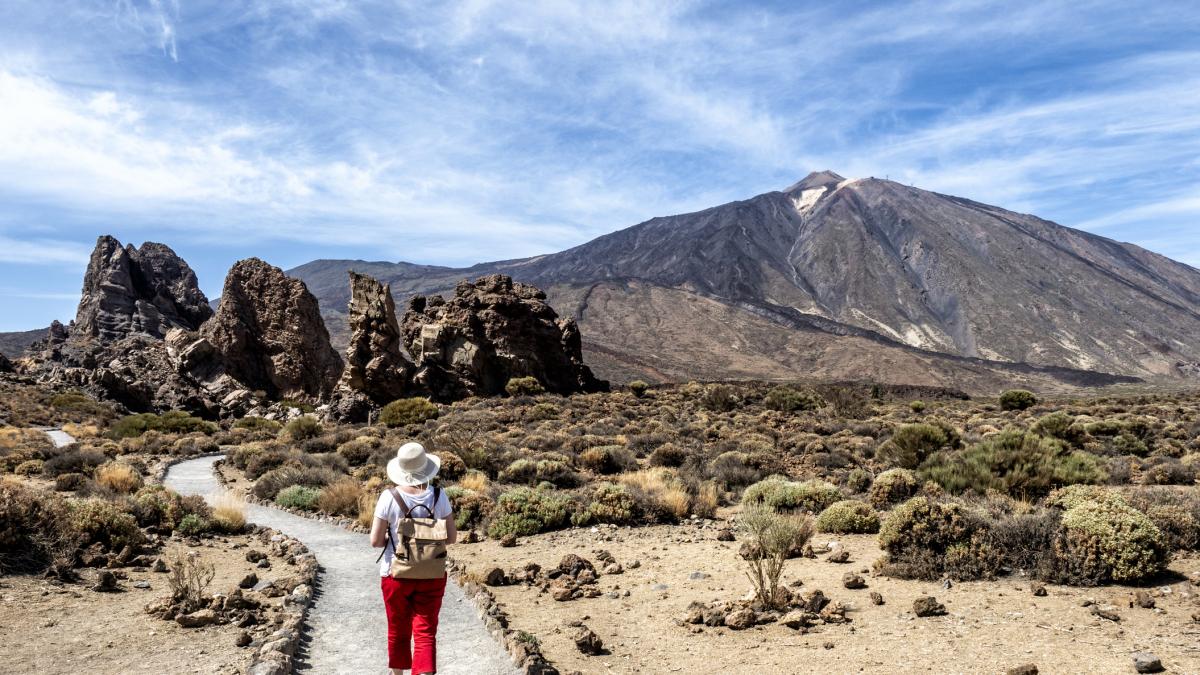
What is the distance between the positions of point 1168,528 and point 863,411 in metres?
24.0

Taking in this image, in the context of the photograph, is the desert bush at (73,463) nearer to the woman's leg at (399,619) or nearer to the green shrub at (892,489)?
the woman's leg at (399,619)

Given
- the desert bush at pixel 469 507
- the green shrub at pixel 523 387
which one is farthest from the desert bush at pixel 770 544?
the green shrub at pixel 523 387

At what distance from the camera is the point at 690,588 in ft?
26.6

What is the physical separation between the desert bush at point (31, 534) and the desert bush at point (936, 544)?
9.26m

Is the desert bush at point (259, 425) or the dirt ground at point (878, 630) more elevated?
the desert bush at point (259, 425)

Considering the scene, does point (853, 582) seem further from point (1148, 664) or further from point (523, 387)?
point (523, 387)

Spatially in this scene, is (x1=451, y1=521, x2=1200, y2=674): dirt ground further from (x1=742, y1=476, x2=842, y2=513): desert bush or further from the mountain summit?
the mountain summit

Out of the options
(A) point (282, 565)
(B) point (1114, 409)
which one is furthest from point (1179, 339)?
(A) point (282, 565)

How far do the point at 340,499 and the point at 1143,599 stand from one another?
1189 cm

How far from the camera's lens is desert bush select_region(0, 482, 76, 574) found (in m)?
7.68

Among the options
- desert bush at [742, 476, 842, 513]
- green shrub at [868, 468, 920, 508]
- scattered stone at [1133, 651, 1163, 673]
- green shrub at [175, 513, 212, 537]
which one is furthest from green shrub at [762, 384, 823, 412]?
scattered stone at [1133, 651, 1163, 673]

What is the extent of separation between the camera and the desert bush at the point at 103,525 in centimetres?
863

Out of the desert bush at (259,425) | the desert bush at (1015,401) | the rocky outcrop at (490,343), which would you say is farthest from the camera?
the rocky outcrop at (490,343)

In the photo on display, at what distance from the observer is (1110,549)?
7.02 meters
